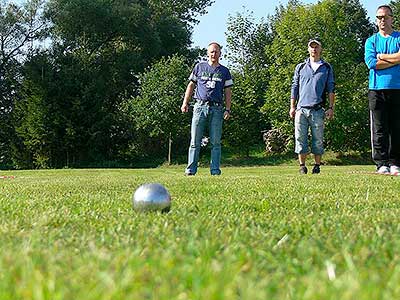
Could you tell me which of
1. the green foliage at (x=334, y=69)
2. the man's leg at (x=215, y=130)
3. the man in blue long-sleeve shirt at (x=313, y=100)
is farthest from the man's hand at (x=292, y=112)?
the green foliage at (x=334, y=69)

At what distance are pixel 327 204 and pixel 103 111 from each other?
2764 centimetres

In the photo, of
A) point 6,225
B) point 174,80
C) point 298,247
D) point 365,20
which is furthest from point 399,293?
point 365,20

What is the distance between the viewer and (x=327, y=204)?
153 inches

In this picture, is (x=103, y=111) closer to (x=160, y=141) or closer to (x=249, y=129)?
(x=160, y=141)

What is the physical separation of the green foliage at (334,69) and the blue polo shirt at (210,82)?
790 inches

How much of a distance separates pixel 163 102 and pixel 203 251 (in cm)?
2558

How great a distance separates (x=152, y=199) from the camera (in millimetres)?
3352

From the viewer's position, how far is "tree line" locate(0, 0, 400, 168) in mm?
29188

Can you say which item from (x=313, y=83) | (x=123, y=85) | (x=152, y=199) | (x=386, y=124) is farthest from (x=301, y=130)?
(x=123, y=85)

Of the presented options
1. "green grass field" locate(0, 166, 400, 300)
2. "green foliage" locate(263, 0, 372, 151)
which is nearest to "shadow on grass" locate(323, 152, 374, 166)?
"green foliage" locate(263, 0, 372, 151)

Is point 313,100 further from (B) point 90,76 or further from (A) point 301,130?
(B) point 90,76

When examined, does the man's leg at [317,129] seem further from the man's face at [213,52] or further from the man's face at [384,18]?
the man's face at [213,52]

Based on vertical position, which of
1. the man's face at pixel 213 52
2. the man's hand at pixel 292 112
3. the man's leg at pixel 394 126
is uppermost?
the man's face at pixel 213 52

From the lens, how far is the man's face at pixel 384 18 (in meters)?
8.20
